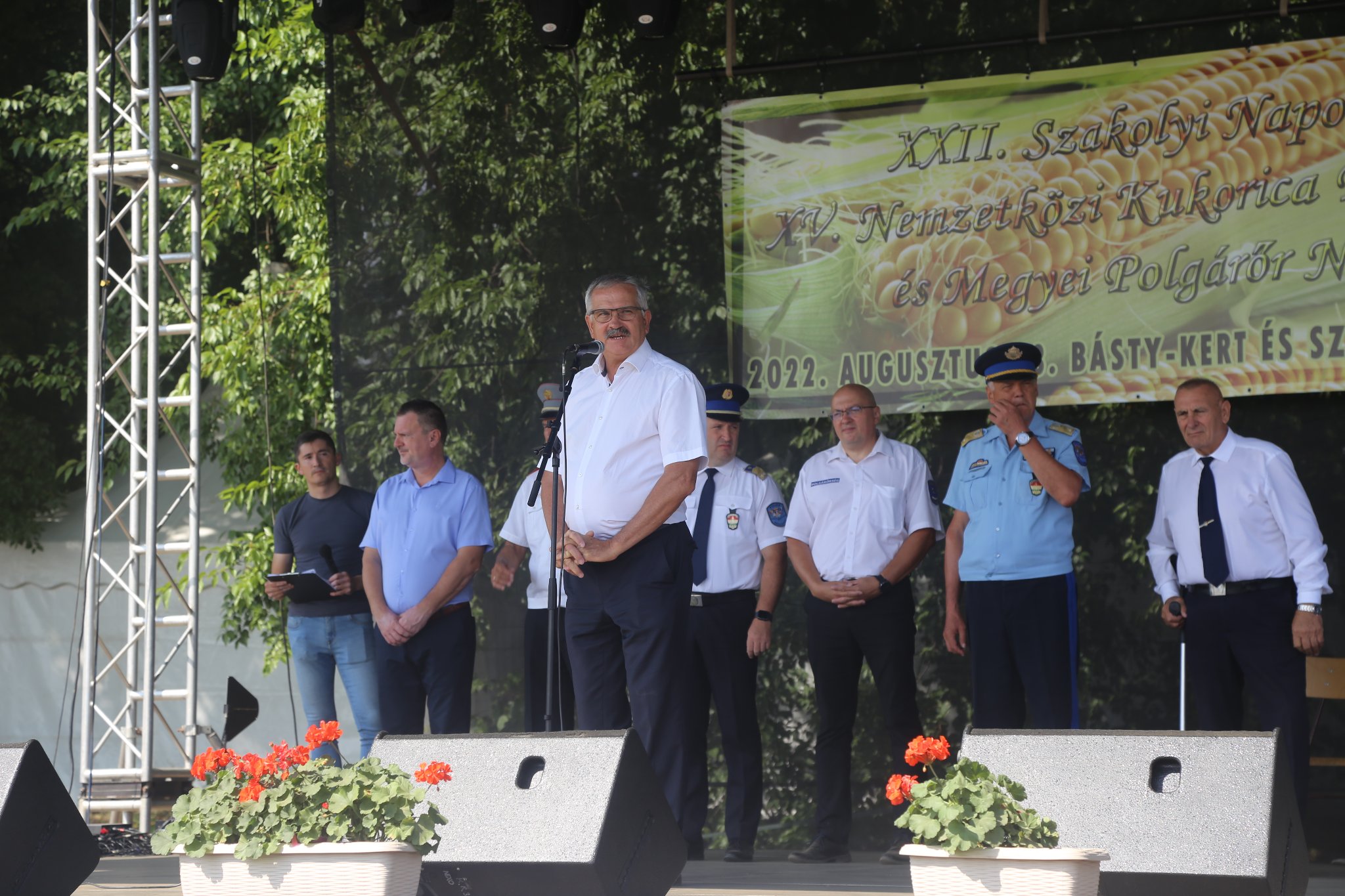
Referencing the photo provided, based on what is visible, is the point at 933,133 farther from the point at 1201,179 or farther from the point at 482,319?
the point at 482,319

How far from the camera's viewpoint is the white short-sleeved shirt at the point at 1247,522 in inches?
177

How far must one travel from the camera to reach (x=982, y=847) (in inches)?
94.7

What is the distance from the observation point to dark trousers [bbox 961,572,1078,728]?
477 cm

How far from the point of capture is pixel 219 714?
401 inches

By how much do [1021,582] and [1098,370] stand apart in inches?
38.8

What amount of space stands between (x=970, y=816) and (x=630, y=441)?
1.72m

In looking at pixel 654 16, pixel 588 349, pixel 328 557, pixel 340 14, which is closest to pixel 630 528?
pixel 588 349

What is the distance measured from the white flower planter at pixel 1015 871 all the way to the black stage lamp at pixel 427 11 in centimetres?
440

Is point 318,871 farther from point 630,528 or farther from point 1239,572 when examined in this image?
point 1239,572

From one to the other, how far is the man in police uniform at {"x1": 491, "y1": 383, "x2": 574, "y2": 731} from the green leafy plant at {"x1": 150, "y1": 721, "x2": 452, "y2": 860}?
282 centimetres

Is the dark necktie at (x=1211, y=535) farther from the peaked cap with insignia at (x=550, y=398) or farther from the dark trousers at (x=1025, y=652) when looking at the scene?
the peaked cap with insignia at (x=550, y=398)

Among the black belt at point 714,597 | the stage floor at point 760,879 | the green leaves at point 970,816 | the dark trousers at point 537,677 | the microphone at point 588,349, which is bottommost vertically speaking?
the stage floor at point 760,879

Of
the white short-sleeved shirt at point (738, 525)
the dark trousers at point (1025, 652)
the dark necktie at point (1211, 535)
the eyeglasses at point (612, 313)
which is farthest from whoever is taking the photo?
the white short-sleeved shirt at point (738, 525)

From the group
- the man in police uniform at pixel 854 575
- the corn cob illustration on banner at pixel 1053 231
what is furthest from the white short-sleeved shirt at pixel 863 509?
the corn cob illustration on banner at pixel 1053 231
